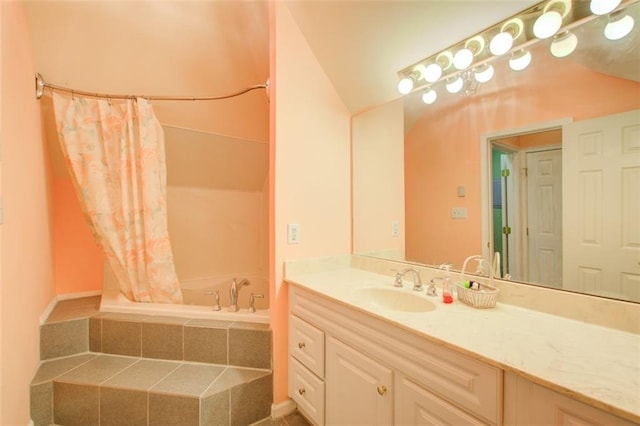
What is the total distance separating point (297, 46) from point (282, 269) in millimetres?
1367

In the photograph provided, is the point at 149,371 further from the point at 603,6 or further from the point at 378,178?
the point at 603,6

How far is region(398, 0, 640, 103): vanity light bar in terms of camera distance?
3.07 ft

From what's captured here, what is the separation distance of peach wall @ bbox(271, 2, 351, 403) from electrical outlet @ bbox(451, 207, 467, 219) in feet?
2.20

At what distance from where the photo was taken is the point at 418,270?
1415mm

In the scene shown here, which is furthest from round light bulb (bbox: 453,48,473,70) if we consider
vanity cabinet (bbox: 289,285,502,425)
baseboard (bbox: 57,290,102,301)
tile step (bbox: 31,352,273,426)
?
baseboard (bbox: 57,290,102,301)

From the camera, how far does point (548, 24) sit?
1.01 m

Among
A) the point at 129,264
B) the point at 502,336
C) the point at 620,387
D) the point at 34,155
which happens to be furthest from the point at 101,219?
the point at 620,387

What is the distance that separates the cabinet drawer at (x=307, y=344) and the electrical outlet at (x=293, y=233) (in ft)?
1.42

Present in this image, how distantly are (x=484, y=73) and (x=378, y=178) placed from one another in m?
0.78

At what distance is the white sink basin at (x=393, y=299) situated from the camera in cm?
120

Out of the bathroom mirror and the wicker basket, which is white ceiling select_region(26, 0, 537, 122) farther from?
the wicker basket

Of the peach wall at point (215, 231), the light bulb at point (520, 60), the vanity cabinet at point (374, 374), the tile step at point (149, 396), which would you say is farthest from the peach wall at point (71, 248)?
the light bulb at point (520, 60)

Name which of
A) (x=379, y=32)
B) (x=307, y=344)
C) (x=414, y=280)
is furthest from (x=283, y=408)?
(x=379, y=32)

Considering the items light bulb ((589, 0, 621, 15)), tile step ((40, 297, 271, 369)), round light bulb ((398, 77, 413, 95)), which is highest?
round light bulb ((398, 77, 413, 95))
